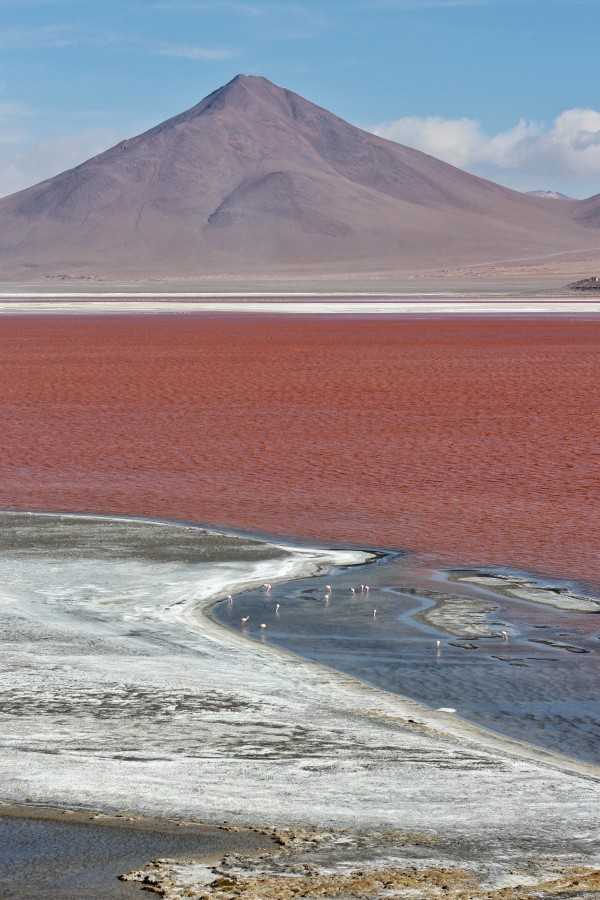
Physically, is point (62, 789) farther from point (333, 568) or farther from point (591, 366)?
point (591, 366)

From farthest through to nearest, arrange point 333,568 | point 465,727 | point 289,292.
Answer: point 289,292 → point 333,568 → point 465,727

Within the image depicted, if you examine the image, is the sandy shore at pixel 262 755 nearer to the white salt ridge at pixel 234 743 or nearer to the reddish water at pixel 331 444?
the white salt ridge at pixel 234 743

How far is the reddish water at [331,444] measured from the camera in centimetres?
1259

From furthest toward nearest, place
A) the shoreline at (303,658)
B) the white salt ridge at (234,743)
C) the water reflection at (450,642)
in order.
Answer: the water reflection at (450,642)
the shoreline at (303,658)
the white salt ridge at (234,743)

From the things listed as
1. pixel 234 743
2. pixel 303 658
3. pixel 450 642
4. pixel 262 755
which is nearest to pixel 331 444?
pixel 450 642

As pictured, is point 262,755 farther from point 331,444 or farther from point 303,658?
point 331,444

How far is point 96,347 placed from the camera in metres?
40.6

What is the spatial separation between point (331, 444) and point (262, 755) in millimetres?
12096

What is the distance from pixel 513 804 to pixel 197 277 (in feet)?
572

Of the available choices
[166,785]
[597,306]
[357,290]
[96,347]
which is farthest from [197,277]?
[166,785]

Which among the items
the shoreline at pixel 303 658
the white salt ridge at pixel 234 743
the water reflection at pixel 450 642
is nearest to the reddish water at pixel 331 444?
the shoreline at pixel 303 658

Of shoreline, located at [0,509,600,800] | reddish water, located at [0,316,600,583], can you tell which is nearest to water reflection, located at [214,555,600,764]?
shoreline, located at [0,509,600,800]

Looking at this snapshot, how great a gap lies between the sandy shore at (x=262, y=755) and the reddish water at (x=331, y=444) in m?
3.64

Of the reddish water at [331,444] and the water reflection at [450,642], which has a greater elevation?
the reddish water at [331,444]
